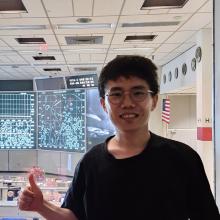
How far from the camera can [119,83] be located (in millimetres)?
1223

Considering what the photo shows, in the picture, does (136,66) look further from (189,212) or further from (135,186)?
(189,212)

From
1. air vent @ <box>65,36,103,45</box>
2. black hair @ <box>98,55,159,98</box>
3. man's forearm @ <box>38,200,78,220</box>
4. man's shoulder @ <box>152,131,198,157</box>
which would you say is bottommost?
man's forearm @ <box>38,200,78,220</box>

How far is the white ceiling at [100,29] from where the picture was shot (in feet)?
14.1

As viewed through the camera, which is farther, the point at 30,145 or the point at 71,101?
the point at 30,145

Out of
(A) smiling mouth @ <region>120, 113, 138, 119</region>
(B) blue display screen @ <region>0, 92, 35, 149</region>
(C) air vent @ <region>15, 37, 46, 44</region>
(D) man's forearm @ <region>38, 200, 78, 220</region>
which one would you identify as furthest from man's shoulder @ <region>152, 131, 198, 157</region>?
(B) blue display screen @ <region>0, 92, 35, 149</region>

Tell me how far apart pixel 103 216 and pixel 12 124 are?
763 cm

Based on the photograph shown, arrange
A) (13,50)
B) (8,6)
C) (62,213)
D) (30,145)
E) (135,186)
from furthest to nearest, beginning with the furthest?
(30,145), (13,50), (8,6), (62,213), (135,186)

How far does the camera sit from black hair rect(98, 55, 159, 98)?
1.24 m

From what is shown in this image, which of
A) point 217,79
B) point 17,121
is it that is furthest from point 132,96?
point 17,121

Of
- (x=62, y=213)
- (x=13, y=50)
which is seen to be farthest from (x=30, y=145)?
(x=62, y=213)

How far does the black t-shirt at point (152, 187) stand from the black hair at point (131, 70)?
24 cm

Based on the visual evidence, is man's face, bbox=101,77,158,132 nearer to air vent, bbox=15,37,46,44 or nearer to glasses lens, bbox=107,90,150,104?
glasses lens, bbox=107,90,150,104

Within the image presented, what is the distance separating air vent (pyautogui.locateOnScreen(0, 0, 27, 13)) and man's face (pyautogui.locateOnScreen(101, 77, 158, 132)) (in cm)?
339

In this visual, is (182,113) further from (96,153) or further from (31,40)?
(96,153)
